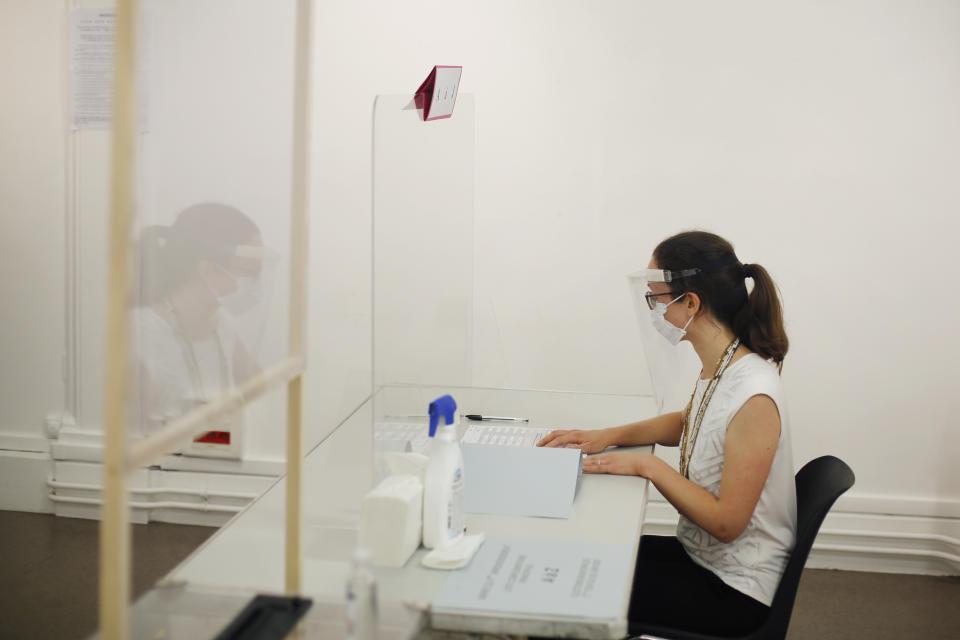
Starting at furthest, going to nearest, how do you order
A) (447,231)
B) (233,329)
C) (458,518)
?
(447,231) < (458,518) < (233,329)

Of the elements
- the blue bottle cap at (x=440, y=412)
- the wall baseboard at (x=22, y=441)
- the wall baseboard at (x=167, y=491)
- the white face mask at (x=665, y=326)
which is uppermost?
the white face mask at (x=665, y=326)

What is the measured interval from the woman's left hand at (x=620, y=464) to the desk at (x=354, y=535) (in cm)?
2

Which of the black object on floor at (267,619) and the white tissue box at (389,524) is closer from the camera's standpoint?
the black object on floor at (267,619)

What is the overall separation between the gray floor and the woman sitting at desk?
3.25ft

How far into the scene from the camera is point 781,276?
2.91m

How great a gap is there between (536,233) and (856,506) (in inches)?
56.1

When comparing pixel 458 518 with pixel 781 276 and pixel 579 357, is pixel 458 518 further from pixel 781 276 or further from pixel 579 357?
pixel 781 276

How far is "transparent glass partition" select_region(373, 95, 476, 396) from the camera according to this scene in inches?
64.9

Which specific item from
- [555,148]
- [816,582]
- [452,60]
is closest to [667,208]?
[555,148]

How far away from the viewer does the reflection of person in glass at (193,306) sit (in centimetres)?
85

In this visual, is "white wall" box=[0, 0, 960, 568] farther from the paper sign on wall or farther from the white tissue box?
the white tissue box

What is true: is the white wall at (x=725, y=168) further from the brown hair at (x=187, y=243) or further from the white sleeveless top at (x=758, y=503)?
the brown hair at (x=187, y=243)

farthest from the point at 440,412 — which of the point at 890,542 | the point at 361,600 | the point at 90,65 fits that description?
the point at 90,65

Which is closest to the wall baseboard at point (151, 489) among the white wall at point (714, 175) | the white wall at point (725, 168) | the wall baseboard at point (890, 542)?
the white wall at point (714, 175)
